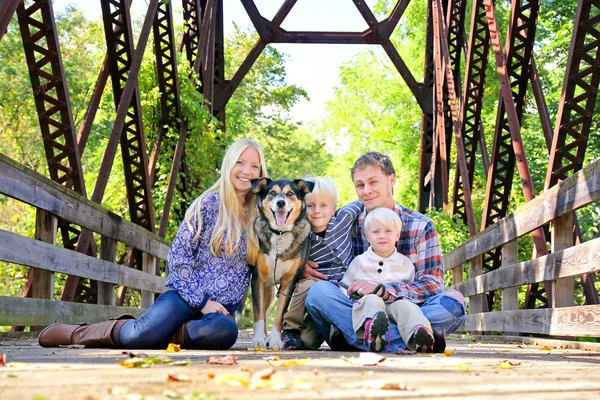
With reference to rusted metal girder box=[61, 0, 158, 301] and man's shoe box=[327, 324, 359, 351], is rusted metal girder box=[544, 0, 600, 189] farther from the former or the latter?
rusted metal girder box=[61, 0, 158, 301]

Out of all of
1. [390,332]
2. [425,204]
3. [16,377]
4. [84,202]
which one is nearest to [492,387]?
[16,377]

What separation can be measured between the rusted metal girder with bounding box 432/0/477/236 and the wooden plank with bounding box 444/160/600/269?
2.04 metres

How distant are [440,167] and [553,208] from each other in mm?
9790

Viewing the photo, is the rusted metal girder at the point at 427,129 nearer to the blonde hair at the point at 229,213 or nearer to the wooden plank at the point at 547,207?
the wooden plank at the point at 547,207

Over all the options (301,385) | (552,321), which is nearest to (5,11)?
(301,385)

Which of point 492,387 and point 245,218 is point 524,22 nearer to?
point 245,218

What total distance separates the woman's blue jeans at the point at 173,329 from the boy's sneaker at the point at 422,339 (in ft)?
3.63

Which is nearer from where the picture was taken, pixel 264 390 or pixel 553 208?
pixel 264 390

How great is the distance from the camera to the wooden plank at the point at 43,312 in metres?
5.52

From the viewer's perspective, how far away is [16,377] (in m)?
2.89

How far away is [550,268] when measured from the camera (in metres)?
5.75

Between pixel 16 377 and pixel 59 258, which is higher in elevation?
pixel 59 258

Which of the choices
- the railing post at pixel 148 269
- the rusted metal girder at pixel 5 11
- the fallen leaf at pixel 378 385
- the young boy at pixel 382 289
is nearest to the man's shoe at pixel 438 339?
the young boy at pixel 382 289

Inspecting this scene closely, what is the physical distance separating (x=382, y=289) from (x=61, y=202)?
2909mm
